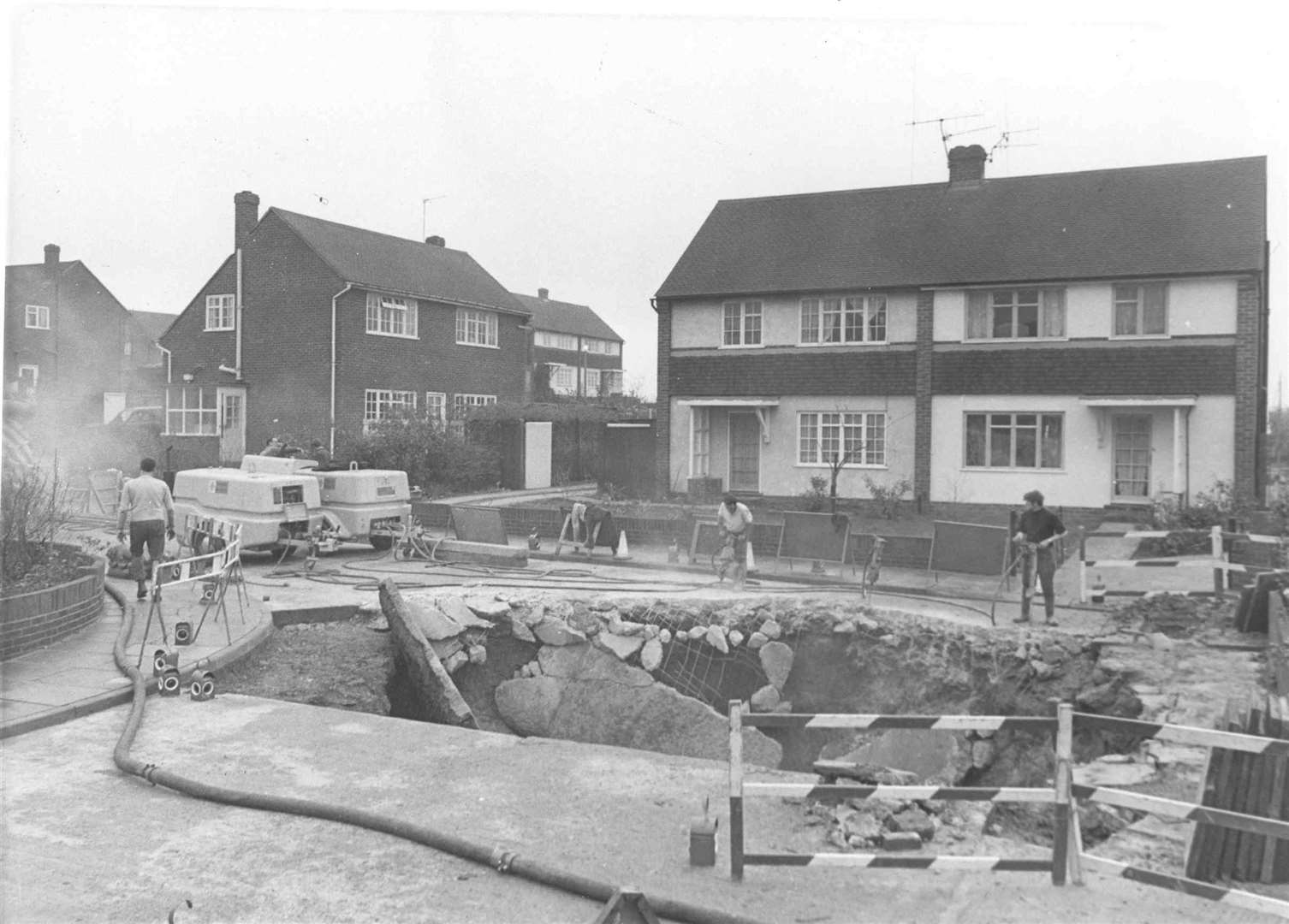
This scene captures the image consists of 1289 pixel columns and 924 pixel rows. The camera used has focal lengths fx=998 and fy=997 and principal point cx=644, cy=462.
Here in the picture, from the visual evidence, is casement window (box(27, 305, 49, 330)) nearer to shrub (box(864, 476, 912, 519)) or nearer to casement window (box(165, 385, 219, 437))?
casement window (box(165, 385, 219, 437))

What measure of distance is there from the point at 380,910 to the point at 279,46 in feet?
24.0

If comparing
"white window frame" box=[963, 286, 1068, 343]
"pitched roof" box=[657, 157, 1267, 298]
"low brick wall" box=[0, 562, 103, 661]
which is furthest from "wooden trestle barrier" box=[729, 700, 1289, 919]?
"white window frame" box=[963, 286, 1068, 343]

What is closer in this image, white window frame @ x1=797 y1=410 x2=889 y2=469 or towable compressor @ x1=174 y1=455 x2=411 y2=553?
towable compressor @ x1=174 y1=455 x2=411 y2=553

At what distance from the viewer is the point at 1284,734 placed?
498 cm

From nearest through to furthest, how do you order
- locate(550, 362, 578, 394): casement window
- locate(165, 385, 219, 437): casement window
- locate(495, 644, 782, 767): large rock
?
1. locate(495, 644, 782, 767): large rock
2. locate(550, 362, 578, 394): casement window
3. locate(165, 385, 219, 437): casement window

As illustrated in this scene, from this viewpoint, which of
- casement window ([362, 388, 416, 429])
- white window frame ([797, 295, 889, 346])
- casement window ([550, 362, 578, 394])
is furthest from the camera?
casement window ([362, 388, 416, 429])

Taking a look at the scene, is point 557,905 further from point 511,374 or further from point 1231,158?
point 511,374

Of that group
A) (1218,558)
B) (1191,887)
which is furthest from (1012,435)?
(1191,887)

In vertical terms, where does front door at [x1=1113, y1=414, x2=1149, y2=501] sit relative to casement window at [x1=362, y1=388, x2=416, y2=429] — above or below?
below

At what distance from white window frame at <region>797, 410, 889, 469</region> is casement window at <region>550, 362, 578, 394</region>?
611cm

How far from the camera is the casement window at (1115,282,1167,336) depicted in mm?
13602

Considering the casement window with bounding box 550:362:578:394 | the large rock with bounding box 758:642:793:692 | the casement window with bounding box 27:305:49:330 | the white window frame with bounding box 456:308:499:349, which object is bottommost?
the large rock with bounding box 758:642:793:692

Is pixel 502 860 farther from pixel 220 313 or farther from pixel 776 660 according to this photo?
pixel 220 313

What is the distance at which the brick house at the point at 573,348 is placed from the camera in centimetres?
1648
